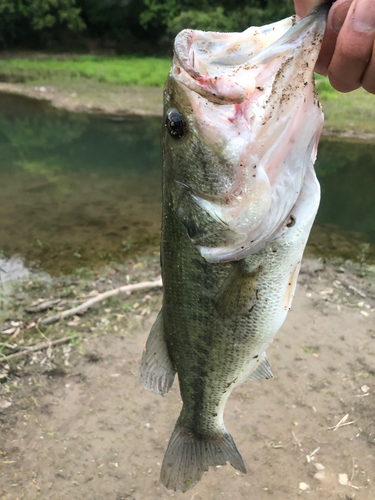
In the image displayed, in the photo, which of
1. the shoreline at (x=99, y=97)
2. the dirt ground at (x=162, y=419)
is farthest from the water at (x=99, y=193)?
the dirt ground at (x=162, y=419)

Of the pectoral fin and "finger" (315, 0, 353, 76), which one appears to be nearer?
"finger" (315, 0, 353, 76)

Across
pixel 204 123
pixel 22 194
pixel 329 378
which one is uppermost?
pixel 204 123

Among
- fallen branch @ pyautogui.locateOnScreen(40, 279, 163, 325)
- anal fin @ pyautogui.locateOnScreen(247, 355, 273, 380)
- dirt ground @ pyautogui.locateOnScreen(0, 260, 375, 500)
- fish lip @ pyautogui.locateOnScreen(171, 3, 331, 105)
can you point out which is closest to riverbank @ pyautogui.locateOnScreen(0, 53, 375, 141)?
fallen branch @ pyautogui.locateOnScreen(40, 279, 163, 325)

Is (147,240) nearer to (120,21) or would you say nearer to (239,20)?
(239,20)

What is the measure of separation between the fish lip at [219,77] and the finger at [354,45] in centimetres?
9

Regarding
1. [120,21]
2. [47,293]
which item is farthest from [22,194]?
[120,21]

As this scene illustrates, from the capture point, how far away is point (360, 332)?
14.1 feet

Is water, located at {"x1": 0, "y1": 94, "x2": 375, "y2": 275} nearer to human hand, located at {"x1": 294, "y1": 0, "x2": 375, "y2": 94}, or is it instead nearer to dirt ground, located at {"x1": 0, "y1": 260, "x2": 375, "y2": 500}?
dirt ground, located at {"x1": 0, "y1": 260, "x2": 375, "y2": 500}

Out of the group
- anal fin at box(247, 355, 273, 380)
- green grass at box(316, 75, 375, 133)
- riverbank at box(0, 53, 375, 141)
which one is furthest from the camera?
riverbank at box(0, 53, 375, 141)

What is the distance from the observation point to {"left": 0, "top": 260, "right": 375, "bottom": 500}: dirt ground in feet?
9.73

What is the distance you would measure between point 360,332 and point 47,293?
3.85m

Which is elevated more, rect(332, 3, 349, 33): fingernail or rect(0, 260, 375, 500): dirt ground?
rect(332, 3, 349, 33): fingernail

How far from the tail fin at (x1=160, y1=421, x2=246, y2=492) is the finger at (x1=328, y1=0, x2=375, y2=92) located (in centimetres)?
180

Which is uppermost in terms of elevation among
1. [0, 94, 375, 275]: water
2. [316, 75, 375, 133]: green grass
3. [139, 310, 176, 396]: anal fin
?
[139, 310, 176, 396]: anal fin
